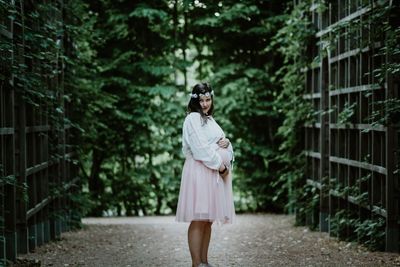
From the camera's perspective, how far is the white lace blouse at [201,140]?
6.27m

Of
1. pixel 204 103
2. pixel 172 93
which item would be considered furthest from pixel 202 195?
pixel 172 93

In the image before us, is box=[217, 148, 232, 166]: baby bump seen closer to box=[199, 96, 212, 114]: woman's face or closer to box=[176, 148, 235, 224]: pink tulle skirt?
box=[176, 148, 235, 224]: pink tulle skirt

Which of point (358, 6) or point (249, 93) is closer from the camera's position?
point (358, 6)

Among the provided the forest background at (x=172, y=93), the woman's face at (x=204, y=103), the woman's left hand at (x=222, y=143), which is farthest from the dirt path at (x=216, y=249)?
the forest background at (x=172, y=93)

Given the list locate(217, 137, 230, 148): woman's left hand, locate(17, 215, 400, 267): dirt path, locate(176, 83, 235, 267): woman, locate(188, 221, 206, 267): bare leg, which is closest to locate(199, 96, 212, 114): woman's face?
locate(176, 83, 235, 267): woman

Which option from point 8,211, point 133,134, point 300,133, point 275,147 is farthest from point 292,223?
point 8,211

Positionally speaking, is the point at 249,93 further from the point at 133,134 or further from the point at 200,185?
→ the point at 200,185

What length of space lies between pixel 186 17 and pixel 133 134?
2615 mm

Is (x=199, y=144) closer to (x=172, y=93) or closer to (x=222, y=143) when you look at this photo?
(x=222, y=143)

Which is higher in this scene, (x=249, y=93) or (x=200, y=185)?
(x=249, y=93)

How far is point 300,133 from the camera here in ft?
37.9

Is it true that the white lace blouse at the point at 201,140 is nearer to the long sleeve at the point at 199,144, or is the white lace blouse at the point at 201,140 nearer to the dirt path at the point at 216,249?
the long sleeve at the point at 199,144

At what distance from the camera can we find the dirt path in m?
7.10

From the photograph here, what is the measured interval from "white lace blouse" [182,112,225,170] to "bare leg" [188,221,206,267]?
54 cm
